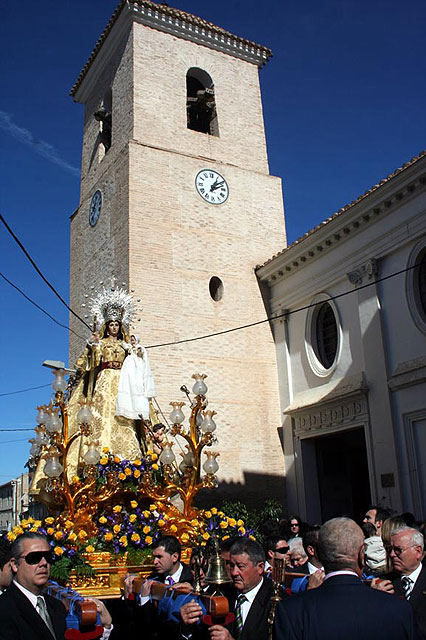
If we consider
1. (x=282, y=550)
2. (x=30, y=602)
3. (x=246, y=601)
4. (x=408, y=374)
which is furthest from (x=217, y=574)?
(x=408, y=374)

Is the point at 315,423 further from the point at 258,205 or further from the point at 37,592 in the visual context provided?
the point at 37,592

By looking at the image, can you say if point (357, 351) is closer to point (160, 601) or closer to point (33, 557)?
point (160, 601)

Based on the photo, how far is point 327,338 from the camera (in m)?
17.1

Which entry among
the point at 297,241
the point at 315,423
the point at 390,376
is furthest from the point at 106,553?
the point at 297,241

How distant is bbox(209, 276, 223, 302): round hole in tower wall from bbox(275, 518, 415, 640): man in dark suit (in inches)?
607

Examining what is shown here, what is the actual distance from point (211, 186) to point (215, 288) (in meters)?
3.20

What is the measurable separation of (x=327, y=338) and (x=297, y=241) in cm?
272

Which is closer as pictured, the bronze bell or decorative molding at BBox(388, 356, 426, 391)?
the bronze bell

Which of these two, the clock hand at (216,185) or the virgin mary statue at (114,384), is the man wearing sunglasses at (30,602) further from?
the clock hand at (216,185)

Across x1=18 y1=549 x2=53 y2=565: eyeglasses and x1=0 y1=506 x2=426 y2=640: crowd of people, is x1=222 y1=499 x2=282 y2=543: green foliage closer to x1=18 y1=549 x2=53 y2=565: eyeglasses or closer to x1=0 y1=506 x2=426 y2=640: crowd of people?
x1=0 y1=506 x2=426 y2=640: crowd of people

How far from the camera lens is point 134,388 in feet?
33.2

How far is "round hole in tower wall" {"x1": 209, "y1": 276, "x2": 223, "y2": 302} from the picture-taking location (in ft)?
60.3

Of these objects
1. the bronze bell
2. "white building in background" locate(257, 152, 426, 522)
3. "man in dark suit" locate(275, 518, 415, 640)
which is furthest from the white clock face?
"man in dark suit" locate(275, 518, 415, 640)

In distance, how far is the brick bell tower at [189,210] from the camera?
17.2m
